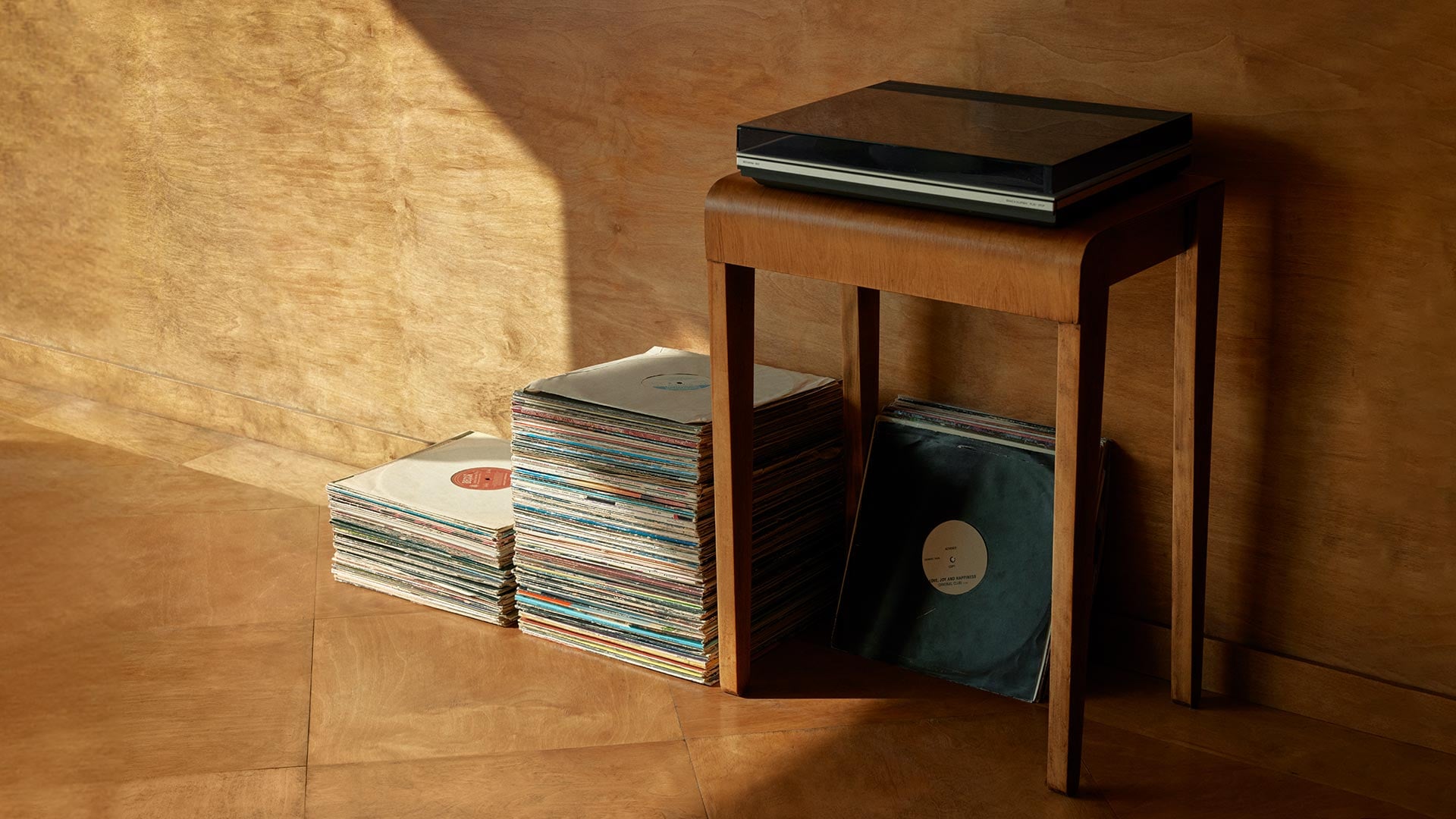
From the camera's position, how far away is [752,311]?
1.77m

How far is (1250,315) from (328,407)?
69.6 inches

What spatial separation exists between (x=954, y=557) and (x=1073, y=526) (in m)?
0.41

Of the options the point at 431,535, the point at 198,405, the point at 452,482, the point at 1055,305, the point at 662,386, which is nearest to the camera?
the point at 1055,305

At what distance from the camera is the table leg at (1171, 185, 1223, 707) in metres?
1.67

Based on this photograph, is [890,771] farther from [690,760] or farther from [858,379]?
[858,379]

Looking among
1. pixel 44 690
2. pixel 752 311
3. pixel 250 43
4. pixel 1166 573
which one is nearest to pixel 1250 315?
pixel 1166 573

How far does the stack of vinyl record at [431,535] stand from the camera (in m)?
2.13

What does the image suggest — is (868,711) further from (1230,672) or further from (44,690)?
(44,690)

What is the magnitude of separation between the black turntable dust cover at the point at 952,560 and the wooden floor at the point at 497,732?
0.05 meters

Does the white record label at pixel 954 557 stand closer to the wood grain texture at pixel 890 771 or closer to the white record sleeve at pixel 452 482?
the wood grain texture at pixel 890 771

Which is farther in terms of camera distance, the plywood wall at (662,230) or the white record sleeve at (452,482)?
the white record sleeve at (452,482)

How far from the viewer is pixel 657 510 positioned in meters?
1.93

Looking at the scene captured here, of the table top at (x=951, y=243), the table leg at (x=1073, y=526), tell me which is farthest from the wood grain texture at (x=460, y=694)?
the table top at (x=951, y=243)

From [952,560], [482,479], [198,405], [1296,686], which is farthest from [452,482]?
[1296,686]
